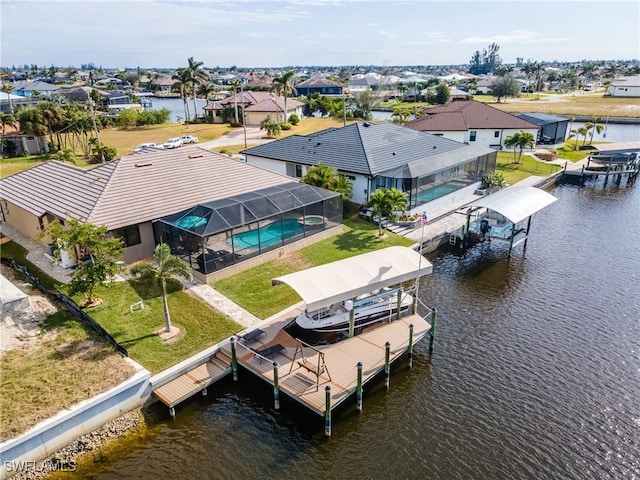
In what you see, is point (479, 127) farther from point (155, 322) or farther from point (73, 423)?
point (73, 423)

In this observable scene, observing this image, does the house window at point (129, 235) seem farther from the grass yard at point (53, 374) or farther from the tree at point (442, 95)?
the tree at point (442, 95)

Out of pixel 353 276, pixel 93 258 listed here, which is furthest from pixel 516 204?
→ pixel 93 258

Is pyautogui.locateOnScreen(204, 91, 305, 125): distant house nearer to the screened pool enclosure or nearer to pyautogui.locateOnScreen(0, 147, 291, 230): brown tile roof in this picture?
pyautogui.locateOnScreen(0, 147, 291, 230): brown tile roof

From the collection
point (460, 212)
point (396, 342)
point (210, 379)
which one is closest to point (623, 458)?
point (396, 342)

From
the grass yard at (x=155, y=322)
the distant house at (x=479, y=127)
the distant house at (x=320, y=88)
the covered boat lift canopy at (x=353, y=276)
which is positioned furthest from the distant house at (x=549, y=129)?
the distant house at (x=320, y=88)

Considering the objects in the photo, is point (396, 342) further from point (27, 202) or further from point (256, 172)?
point (27, 202)

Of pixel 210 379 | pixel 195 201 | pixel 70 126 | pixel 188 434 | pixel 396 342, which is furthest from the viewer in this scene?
pixel 70 126

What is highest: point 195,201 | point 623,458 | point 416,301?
point 195,201
